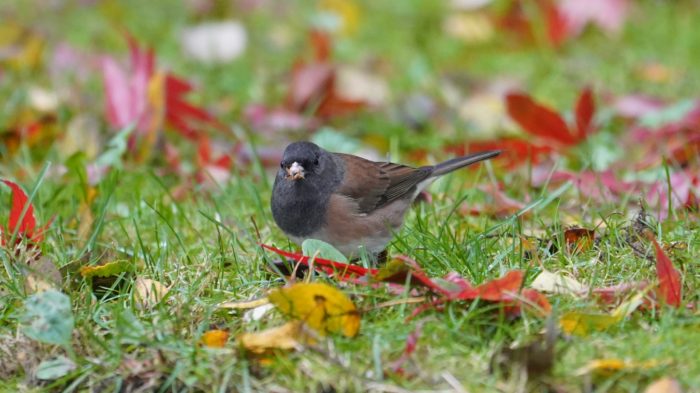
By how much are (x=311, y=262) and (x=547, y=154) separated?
5.83ft

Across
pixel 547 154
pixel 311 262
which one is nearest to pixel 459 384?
pixel 311 262

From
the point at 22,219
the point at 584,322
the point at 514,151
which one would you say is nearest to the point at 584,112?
the point at 514,151

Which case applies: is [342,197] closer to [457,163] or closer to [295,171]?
[295,171]

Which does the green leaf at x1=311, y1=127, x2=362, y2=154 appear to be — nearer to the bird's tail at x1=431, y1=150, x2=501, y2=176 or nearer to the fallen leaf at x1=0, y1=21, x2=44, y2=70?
the bird's tail at x1=431, y1=150, x2=501, y2=176

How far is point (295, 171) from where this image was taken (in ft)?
10.0

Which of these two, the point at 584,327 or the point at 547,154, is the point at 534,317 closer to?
the point at 584,327

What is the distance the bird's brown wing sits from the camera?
10.7 ft

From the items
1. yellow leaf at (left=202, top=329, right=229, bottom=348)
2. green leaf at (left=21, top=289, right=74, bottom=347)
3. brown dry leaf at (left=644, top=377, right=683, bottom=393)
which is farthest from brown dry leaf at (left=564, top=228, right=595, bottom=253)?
green leaf at (left=21, top=289, right=74, bottom=347)

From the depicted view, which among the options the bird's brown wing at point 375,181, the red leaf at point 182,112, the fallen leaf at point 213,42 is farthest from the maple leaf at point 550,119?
the fallen leaf at point 213,42

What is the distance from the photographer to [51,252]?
2.98 meters

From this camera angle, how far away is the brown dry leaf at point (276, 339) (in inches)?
89.6

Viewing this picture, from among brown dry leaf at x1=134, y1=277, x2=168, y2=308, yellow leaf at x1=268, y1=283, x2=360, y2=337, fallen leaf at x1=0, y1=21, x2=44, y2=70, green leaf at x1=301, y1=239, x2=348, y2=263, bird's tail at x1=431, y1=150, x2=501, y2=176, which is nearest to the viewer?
yellow leaf at x1=268, y1=283, x2=360, y2=337

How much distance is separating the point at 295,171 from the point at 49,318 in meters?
0.96

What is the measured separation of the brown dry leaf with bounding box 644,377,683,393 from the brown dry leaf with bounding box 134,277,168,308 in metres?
1.23
